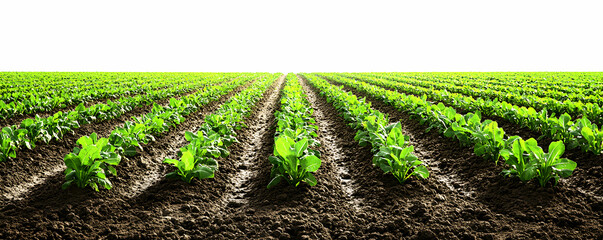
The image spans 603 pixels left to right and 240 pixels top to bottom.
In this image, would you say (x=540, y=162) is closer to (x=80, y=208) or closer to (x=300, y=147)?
(x=300, y=147)

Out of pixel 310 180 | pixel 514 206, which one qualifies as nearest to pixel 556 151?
pixel 514 206

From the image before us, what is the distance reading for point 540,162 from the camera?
418 centimetres

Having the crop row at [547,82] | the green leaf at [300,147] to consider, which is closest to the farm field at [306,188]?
the green leaf at [300,147]

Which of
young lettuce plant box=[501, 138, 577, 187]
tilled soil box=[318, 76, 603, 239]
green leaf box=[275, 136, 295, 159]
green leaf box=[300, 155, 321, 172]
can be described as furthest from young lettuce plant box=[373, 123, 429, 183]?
green leaf box=[275, 136, 295, 159]

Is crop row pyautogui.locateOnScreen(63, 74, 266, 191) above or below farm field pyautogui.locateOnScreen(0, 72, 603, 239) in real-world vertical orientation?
above

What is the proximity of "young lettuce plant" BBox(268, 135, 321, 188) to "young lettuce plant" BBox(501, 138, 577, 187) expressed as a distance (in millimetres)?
2348

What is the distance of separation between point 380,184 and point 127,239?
3038 mm

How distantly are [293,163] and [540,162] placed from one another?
2.87 metres

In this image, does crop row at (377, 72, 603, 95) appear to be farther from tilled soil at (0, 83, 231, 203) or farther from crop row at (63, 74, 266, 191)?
tilled soil at (0, 83, 231, 203)

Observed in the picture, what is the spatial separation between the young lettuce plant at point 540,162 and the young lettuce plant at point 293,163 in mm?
2348

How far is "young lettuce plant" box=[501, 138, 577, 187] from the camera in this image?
4.09 metres

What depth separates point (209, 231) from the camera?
375 centimetres

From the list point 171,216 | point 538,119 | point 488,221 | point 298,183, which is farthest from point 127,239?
point 538,119

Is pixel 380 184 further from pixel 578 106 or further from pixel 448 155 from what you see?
pixel 578 106
